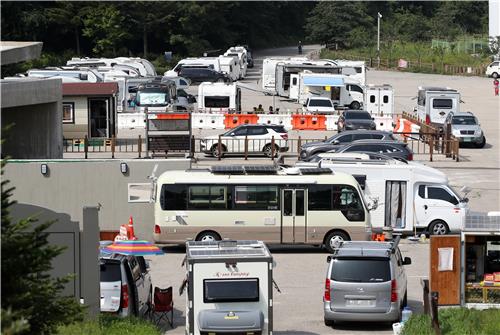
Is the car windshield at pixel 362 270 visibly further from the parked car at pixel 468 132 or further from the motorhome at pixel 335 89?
the motorhome at pixel 335 89

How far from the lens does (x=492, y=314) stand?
70.4 feet

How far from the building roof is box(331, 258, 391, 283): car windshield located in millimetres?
30050

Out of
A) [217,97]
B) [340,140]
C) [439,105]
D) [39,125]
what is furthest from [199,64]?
[39,125]

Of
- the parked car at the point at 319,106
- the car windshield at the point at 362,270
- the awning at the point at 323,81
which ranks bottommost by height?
the car windshield at the point at 362,270

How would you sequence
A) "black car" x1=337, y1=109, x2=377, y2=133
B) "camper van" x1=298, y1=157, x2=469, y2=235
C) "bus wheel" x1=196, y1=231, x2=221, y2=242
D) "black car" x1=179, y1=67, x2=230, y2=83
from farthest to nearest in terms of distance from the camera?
"black car" x1=179, y1=67, x2=230, y2=83
"black car" x1=337, y1=109, x2=377, y2=133
"camper van" x1=298, y1=157, x2=469, y2=235
"bus wheel" x1=196, y1=231, x2=221, y2=242

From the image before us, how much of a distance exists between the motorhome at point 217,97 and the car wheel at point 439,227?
2886 centimetres

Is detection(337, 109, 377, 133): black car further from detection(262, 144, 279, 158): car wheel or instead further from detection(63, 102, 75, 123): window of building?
detection(63, 102, 75, 123): window of building

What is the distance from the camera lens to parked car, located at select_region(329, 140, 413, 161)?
40.4 meters

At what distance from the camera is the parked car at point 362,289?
2172 centimetres

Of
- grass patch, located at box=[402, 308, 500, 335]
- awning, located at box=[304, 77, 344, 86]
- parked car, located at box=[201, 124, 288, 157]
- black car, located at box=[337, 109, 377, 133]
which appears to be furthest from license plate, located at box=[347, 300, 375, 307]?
awning, located at box=[304, 77, 344, 86]

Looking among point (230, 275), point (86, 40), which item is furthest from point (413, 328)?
point (86, 40)

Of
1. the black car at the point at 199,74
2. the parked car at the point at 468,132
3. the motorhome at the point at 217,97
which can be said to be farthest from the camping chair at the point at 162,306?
the black car at the point at 199,74

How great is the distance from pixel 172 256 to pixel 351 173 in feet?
17.8

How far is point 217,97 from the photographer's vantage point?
60.6 metres
